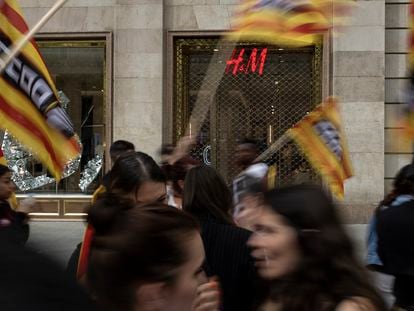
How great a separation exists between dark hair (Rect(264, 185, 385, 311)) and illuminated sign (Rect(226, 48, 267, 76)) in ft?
37.5

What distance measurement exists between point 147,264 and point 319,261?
1010 millimetres

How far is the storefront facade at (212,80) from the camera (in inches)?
517

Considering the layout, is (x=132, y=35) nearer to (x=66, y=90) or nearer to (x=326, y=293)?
(x=66, y=90)

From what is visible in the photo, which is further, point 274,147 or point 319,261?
point 274,147

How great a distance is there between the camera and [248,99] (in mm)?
13844

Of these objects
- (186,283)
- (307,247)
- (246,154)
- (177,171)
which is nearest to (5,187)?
(177,171)

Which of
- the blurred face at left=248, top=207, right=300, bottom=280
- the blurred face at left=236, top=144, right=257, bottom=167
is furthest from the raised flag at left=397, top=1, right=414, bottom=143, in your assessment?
the blurred face at left=248, top=207, right=300, bottom=280

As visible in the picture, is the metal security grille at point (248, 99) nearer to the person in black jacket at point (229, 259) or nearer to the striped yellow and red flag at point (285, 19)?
the striped yellow and red flag at point (285, 19)

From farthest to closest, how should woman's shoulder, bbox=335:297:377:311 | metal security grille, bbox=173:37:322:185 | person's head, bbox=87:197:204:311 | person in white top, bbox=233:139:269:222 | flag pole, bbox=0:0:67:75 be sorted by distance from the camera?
1. metal security grille, bbox=173:37:322:185
2. person in white top, bbox=233:139:269:222
3. flag pole, bbox=0:0:67:75
4. woman's shoulder, bbox=335:297:377:311
5. person's head, bbox=87:197:204:311

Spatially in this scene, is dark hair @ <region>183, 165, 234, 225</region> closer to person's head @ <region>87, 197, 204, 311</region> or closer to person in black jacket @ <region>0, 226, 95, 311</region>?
person's head @ <region>87, 197, 204, 311</region>

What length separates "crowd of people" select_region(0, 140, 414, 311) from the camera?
4.91 ft

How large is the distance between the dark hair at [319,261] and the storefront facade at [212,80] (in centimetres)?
1071

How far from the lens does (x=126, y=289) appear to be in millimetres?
1499

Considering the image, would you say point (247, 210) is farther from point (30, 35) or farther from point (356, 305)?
point (356, 305)
